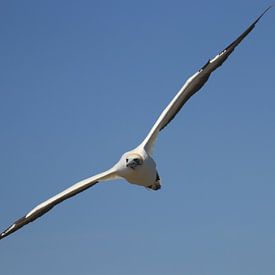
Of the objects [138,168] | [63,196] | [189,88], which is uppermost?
[189,88]

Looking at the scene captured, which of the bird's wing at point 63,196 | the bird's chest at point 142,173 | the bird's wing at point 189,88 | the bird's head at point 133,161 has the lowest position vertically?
the bird's chest at point 142,173

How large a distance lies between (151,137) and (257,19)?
18.3 feet

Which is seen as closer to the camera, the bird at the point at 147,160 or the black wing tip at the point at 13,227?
the bird at the point at 147,160

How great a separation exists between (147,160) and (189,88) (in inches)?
129

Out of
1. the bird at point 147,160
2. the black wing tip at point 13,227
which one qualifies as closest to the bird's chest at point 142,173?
the bird at point 147,160

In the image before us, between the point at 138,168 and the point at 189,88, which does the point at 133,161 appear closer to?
the point at 138,168

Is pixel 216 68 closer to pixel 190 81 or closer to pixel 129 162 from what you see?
A: pixel 190 81

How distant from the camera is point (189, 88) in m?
32.6

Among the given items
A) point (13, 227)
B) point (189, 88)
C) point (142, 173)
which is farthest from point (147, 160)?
point (13, 227)

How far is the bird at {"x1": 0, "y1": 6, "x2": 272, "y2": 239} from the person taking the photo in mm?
30891

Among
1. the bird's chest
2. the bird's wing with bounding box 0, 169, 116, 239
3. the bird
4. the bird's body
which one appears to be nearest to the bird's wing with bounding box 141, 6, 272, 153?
the bird

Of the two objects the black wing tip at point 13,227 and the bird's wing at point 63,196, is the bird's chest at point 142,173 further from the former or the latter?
the black wing tip at point 13,227

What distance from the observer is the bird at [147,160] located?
3089 cm

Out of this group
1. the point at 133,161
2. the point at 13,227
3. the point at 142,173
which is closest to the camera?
the point at 133,161
